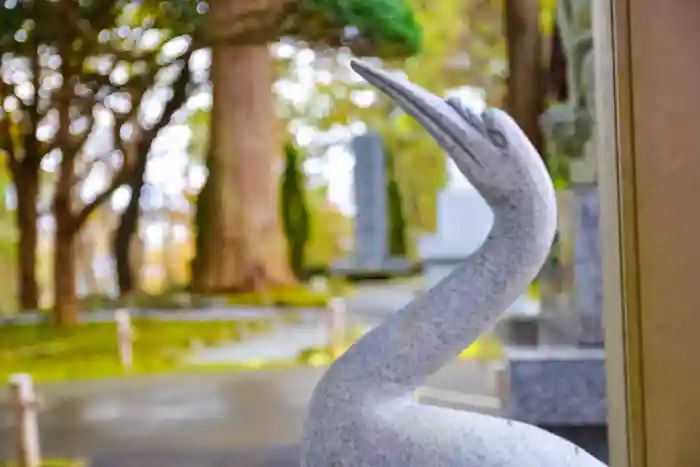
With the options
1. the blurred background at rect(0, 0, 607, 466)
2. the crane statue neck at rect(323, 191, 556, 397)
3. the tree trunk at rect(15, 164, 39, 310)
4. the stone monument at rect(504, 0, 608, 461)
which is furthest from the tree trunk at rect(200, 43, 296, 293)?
the crane statue neck at rect(323, 191, 556, 397)

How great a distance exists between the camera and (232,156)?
7.14 ft

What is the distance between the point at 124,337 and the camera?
1.98 metres

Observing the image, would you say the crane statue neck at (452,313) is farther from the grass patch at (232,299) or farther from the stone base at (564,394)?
the grass patch at (232,299)

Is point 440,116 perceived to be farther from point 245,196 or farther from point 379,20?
point 245,196

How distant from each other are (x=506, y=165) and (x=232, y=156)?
1647 millimetres

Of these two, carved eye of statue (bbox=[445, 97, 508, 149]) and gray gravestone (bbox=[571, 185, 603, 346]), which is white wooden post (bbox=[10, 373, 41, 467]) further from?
carved eye of statue (bbox=[445, 97, 508, 149])

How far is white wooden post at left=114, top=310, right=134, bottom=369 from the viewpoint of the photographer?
77.3 inches

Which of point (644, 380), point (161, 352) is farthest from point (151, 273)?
point (644, 380)

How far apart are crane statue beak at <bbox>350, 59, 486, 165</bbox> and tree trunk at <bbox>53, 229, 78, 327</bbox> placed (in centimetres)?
156

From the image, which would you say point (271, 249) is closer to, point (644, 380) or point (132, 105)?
point (132, 105)

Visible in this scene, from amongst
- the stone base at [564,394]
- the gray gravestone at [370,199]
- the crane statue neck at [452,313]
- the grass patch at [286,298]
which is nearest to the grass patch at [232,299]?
the grass patch at [286,298]

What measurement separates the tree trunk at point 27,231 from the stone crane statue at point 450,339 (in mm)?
1508

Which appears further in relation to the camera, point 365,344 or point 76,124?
point 76,124

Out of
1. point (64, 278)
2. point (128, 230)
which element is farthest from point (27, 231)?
point (128, 230)
